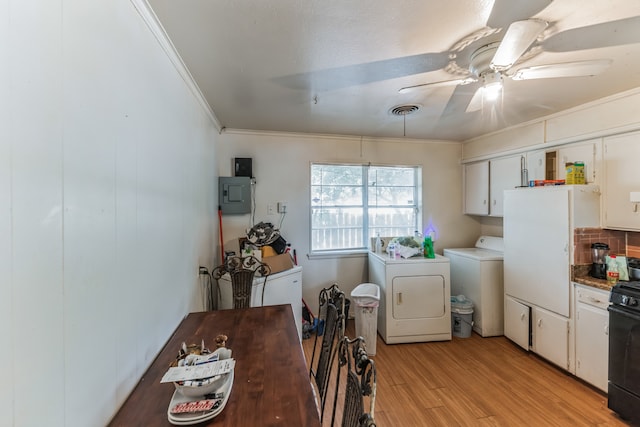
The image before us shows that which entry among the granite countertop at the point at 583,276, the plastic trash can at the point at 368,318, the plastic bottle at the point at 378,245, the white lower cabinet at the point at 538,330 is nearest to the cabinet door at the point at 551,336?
the white lower cabinet at the point at 538,330

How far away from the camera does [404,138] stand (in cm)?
372

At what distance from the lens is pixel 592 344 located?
7.27 feet

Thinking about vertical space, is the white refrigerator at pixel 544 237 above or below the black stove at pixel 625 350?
above

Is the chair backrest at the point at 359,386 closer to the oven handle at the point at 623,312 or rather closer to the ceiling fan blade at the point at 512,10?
the ceiling fan blade at the point at 512,10

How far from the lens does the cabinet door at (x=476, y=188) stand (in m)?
3.58

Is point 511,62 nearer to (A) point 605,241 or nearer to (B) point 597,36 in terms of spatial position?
(B) point 597,36

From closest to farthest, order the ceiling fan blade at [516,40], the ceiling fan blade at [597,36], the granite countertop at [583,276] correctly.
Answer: the ceiling fan blade at [516,40] < the ceiling fan blade at [597,36] < the granite countertop at [583,276]

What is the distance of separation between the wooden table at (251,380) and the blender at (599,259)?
2.59 m

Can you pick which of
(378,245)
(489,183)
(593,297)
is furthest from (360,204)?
(593,297)

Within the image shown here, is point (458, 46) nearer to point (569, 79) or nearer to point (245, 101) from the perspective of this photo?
point (569, 79)

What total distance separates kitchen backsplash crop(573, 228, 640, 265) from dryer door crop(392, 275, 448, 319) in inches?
47.0

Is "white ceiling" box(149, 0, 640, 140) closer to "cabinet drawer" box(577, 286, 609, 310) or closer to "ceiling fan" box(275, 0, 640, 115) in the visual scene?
"ceiling fan" box(275, 0, 640, 115)

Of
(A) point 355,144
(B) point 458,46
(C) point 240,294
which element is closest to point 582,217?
(B) point 458,46

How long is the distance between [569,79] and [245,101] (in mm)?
2488
